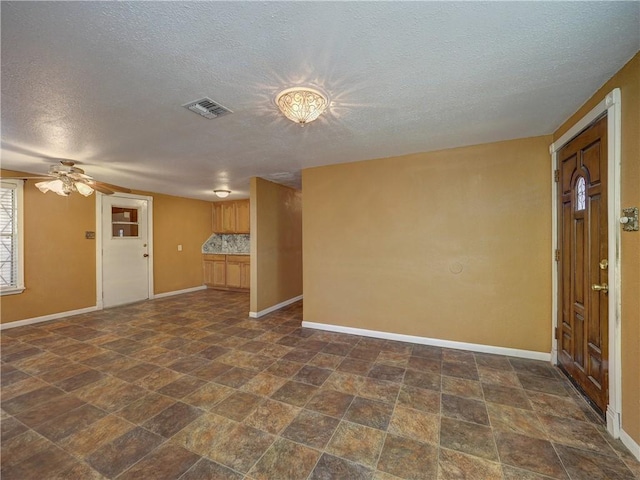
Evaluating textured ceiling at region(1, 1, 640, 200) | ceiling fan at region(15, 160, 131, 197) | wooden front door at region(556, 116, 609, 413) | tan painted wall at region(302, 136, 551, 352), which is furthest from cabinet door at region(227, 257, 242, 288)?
wooden front door at region(556, 116, 609, 413)

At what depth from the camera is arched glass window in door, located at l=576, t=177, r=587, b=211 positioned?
2.10 metres

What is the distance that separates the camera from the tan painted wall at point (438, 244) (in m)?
2.76

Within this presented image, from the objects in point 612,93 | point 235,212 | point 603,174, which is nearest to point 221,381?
point 603,174

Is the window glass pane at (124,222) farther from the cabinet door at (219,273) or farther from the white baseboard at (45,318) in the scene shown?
the cabinet door at (219,273)

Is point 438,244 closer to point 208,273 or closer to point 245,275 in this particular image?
point 245,275

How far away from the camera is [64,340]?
131 inches

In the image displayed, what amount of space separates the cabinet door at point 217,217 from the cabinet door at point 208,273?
2.99 feet

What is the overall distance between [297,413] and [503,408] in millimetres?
1566

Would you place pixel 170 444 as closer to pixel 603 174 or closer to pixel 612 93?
pixel 603 174

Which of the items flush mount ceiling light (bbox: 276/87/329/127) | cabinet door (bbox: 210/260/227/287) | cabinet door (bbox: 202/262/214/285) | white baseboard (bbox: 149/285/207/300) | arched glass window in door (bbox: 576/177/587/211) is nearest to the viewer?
flush mount ceiling light (bbox: 276/87/329/127)

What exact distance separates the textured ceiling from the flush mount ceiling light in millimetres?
61

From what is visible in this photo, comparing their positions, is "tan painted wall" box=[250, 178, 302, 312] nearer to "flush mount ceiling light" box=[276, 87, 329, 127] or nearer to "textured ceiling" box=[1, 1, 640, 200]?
"textured ceiling" box=[1, 1, 640, 200]

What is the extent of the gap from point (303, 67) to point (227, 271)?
18.8 feet

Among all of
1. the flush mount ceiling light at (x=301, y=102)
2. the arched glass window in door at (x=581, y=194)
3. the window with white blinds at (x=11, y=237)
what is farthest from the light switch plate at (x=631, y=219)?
the window with white blinds at (x=11, y=237)
